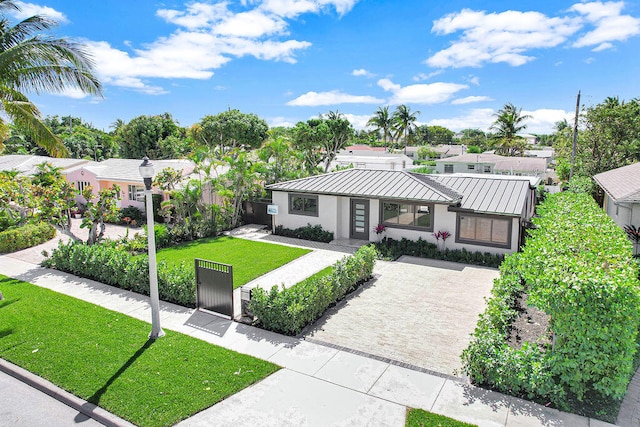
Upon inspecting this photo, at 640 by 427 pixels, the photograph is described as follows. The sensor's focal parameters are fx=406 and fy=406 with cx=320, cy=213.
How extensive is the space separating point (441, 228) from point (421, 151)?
211ft

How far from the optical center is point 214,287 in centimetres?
1030

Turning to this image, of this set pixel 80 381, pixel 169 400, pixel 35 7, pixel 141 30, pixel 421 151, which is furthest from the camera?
pixel 421 151

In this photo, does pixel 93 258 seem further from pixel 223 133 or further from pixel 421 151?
pixel 421 151

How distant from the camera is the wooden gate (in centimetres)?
997

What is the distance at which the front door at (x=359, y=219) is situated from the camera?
18125mm

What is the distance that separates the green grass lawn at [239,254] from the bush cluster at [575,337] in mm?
8044

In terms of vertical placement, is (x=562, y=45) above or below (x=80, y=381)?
above

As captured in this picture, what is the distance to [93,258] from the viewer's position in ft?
42.2

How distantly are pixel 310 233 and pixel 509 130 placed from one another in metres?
52.3

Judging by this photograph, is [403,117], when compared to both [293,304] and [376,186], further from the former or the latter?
[293,304]

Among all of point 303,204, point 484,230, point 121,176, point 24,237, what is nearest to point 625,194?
point 484,230

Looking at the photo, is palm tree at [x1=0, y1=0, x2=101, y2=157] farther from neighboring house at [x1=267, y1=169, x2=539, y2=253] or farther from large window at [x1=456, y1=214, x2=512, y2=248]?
large window at [x1=456, y1=214, x2=512, y2=248]

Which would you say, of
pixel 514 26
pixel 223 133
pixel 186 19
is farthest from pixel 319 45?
pixel 223 133

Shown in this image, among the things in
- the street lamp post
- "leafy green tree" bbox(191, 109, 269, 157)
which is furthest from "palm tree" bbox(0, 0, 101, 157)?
"leafy green tree" bbox(191, 109, 269, 157)
